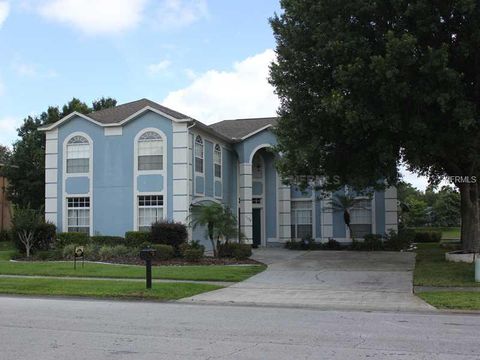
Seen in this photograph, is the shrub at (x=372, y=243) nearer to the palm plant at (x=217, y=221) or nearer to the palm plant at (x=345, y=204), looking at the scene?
the palm plant at (x=345, y=204)

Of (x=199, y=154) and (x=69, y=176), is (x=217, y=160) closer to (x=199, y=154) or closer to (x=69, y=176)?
(x=199, y=154)

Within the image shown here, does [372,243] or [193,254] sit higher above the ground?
[372,243]

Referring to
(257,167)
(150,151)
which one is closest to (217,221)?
(150,151)

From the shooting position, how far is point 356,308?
13117 mm

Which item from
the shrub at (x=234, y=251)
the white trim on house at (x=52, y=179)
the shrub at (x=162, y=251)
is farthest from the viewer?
the white trim on house at (x=52, y=179)

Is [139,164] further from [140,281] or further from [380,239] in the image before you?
[380,239]

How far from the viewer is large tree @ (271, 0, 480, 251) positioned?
16625 millimetres

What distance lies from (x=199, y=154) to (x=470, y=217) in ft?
41.8

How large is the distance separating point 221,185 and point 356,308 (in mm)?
19103

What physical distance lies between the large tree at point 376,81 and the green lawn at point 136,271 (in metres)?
4.55

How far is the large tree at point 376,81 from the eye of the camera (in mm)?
16625

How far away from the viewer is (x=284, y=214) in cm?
3350

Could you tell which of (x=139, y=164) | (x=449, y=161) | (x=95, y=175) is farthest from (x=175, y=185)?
(x=449, y=161)

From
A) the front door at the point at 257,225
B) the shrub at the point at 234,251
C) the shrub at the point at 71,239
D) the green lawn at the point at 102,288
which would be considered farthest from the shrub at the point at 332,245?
the green lawn at the point at 102,288
